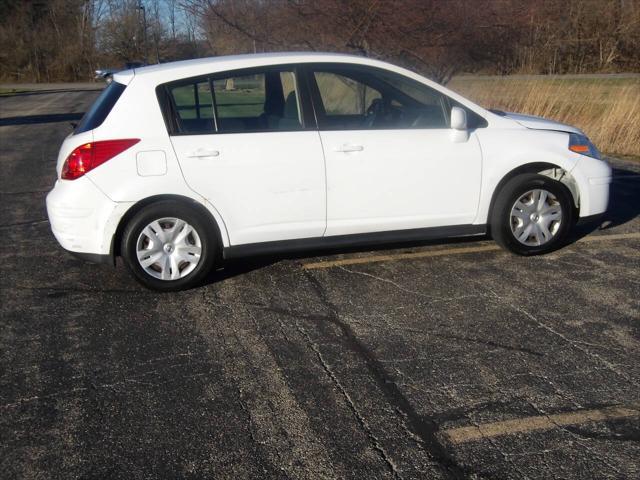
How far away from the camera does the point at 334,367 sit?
4102mm

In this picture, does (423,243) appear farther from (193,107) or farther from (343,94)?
(193,107)

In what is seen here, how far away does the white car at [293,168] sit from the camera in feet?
17.1

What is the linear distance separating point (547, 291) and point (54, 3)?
58477 millimetres

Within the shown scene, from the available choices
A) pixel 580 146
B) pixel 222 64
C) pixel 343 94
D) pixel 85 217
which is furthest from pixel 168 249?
pixel 580 146

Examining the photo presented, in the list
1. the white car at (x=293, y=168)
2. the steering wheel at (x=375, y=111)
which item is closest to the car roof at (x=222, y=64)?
the white car at (x=293, y=168)

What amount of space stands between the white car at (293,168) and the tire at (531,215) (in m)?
0.01

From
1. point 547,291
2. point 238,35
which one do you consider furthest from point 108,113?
point 238,35

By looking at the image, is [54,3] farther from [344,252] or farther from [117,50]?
[344,252]

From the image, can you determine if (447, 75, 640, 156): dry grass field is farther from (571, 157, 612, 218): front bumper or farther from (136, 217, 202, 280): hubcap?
(136, 217, 202, 280): hubcap

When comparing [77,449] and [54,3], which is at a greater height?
[54,3]

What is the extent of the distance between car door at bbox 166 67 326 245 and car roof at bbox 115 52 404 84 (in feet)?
0.22

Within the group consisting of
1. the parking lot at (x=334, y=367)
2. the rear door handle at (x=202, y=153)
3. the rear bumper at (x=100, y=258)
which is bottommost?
the parking lot at (x=334, y=367)

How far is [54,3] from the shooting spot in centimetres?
5566

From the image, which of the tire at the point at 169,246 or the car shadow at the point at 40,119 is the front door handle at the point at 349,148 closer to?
the tire at the point at 169,246
